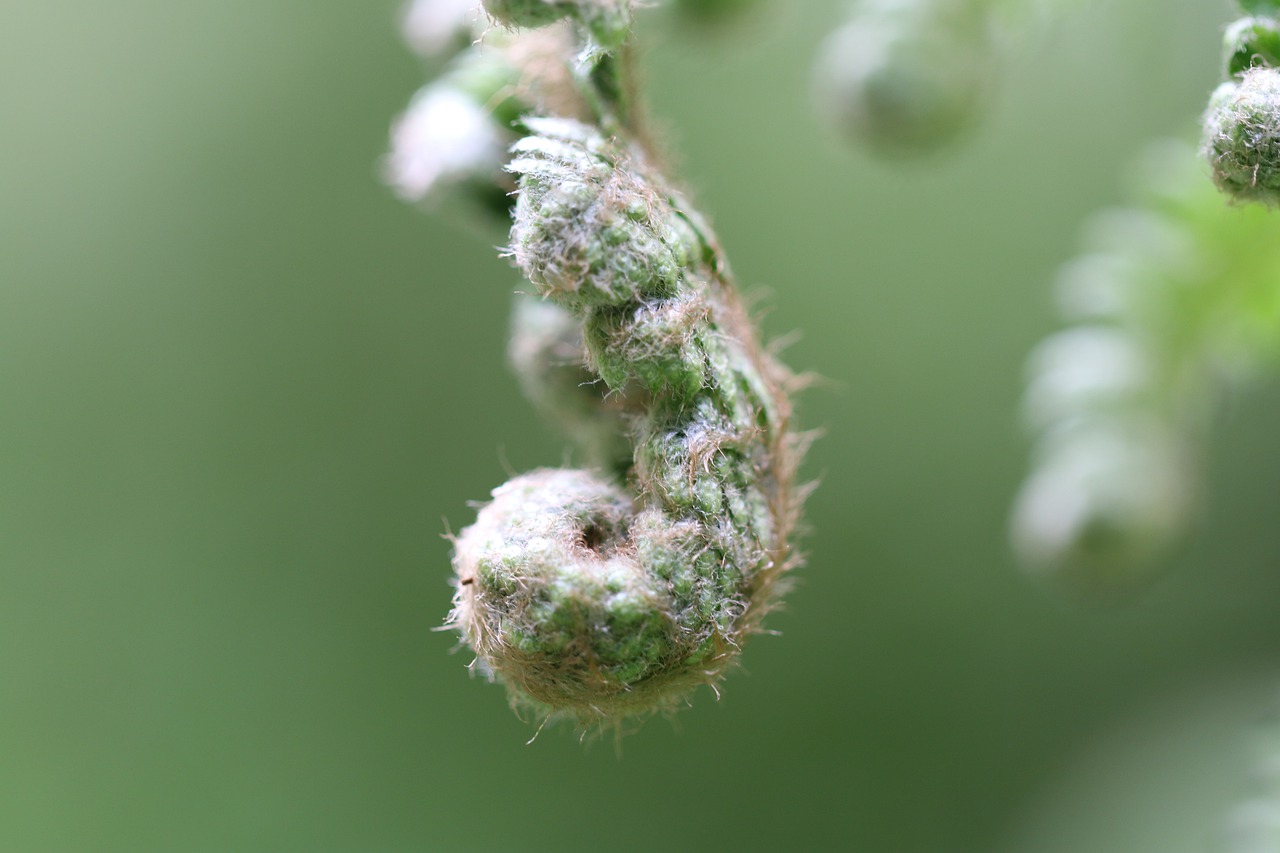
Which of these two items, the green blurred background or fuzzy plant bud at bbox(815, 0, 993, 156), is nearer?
fuzzy plant bud at bbox(815, 0, 993, 156)

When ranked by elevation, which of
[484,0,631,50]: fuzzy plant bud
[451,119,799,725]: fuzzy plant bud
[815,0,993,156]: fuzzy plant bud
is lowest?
[451,119,799,725]: fuzzy plant bud

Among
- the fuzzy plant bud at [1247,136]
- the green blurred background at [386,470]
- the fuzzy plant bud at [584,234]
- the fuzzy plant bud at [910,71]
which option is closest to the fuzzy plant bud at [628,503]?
the fuzzy plant bud at [584,234]

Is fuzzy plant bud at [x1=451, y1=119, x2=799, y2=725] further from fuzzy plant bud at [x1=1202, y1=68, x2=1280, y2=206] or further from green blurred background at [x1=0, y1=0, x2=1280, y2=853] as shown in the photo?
green blurred background at [x1=0, y1=0, x2=1280, y2=853]

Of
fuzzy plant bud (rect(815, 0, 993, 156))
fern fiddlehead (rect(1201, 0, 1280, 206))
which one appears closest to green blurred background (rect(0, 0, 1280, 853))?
fuzzy plant bud (rect(815, 0, 993, 156))

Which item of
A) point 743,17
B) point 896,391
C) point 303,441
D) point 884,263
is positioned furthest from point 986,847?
point 743,17

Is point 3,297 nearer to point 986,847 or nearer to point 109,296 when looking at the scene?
point 109,296

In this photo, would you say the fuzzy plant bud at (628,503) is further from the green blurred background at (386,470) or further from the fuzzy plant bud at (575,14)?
the green blurred background at (386,470)

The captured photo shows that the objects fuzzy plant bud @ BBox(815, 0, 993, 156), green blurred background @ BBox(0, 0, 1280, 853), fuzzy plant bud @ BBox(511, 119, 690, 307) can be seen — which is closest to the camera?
fuzzy plant bud @ BBox(511, 119, 690, 307)
